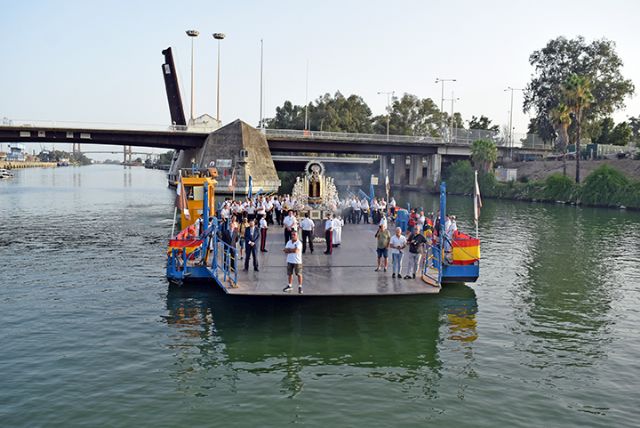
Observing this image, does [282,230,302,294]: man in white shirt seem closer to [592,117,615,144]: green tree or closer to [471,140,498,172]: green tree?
[471,140,498,172]: green tree

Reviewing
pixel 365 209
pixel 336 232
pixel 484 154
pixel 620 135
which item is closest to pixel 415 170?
pixel 484 154

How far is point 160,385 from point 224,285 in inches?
190

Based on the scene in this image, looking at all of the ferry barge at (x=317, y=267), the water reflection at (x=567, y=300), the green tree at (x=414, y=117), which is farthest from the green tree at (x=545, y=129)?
the ferry barge at (x=317, y=267)

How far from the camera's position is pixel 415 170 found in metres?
108

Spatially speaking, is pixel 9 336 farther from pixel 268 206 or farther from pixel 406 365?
pixel 268 206

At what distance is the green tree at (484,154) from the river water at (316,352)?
206 ft

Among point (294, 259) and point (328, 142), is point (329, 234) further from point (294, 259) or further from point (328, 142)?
point (328, 142)

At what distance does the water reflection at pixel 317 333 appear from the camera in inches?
580

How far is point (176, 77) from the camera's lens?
97.4 meters

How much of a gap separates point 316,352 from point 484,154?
78458 mm

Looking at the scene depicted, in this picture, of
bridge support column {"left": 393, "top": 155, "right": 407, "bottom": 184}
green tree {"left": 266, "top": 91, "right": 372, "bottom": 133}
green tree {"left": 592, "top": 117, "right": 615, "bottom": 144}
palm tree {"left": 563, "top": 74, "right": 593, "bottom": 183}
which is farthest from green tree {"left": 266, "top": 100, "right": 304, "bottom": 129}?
palm tree {"left": 563, "top": 74, "right": 593, "bottom": 183}

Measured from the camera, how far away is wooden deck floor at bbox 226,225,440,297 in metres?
17.1

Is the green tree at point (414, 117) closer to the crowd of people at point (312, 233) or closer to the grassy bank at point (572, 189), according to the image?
the grassy bank at point (572, 189)

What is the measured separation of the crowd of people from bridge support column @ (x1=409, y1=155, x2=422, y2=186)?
71.0 m
